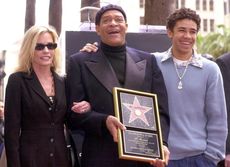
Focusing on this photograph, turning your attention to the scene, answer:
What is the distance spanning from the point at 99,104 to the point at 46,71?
651 millimetres

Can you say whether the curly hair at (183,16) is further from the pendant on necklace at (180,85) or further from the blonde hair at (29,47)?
the blonde hair at (29,47)

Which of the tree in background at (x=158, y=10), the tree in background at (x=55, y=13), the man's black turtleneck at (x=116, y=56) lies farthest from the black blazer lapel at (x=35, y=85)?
the tree in background at (x=55, y=13)

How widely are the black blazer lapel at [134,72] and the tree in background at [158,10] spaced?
3001 mm

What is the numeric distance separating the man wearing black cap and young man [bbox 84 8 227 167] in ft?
0.61

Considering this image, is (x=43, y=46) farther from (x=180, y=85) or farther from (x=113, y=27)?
(x=180, y=85)

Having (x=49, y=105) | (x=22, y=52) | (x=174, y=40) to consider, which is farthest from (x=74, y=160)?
(x=174, y=40)

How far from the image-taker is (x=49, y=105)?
4.72 meters

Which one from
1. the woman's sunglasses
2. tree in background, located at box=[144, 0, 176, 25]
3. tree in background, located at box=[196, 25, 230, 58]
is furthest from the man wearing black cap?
tree in background, located at box=[196, 25, 230, 58]

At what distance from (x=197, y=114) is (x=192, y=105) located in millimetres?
92

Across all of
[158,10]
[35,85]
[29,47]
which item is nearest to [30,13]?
[158,10]

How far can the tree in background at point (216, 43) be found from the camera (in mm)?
34906

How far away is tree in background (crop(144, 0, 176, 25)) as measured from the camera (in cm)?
777

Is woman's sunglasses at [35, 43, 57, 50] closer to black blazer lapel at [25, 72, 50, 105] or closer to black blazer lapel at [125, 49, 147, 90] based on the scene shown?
black blazer lapel at [25, 72, 50, 105]

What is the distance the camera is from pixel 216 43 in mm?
35938
